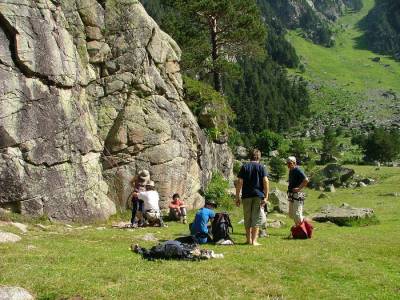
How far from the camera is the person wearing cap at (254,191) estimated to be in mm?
19078

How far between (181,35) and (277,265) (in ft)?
126

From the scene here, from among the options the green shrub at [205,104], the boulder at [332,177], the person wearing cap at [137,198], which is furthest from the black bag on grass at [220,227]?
the boulder at [332,177]

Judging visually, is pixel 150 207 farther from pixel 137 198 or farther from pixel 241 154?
pixel 241 154

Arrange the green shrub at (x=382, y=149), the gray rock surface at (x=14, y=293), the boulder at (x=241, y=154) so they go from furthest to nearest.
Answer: the boulder at (x=241, y=154) → the green shrub at (x=382, y=149) → the gray rock surface at (x=14, y=293)

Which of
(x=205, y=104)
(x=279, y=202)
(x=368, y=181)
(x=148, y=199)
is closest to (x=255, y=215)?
(x=148, y=199)

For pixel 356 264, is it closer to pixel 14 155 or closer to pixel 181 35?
pixel 14 155

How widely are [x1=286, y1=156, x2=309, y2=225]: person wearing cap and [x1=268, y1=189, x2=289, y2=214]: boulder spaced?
15.0m

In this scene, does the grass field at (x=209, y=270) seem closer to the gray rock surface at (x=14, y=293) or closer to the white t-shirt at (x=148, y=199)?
the gray rock surface at (x=14, y=293)

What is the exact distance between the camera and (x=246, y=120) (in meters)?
166

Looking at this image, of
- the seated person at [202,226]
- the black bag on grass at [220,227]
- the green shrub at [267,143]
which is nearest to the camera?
the seated person at [202,226]

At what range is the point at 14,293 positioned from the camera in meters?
12.2

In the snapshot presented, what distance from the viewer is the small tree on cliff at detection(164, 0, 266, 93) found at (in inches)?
1887

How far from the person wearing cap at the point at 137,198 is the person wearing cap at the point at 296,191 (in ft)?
26.9

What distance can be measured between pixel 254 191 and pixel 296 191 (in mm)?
3349
